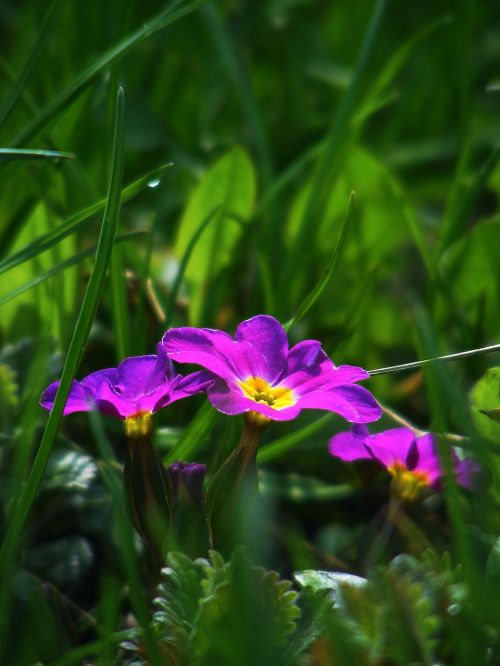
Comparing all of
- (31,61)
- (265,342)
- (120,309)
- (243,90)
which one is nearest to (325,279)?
(265,342)

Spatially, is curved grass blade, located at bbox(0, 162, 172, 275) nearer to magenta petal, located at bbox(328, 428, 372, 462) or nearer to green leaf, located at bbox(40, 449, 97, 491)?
green leaf, located at bbox(40, 449, 97, 491)

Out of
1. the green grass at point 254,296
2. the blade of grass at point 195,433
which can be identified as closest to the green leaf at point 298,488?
the green grass at point 254,296

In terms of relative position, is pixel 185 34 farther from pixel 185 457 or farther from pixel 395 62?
pixel 185 457

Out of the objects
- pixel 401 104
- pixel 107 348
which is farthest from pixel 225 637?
pixel 401 104

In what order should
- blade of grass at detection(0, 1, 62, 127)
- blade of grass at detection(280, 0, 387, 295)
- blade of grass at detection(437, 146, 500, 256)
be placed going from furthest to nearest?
blade of grass at detection(280, 0, 387, 295), blade of grass at detection(437, 146, 500, 256), blade of grass at detection(0, 1, 62, 127)

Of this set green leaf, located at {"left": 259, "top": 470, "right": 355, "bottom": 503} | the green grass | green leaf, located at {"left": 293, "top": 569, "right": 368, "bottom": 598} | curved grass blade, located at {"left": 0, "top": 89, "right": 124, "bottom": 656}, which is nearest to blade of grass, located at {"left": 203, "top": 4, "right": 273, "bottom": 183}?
the green grass

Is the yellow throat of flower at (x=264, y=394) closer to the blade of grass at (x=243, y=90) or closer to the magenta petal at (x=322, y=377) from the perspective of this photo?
the magenta petal at (x=322, y=377)
